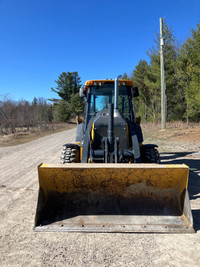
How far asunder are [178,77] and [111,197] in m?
20.8

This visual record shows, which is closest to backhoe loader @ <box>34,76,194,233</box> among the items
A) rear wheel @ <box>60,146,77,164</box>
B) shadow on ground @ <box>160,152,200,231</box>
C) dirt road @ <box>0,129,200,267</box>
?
dirt road @ <box>0,129,200,267</box>

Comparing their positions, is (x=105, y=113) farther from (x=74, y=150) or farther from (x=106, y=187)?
(x=106, y=187)

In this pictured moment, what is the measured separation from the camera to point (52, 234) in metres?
2.88

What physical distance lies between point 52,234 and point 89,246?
1.90 ft

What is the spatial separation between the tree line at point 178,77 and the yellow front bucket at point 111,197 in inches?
583

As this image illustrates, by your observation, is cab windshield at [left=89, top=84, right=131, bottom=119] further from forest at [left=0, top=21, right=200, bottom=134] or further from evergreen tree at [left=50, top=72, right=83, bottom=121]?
evergreen tree at [left=50, top=72, right=83, bottom=121]

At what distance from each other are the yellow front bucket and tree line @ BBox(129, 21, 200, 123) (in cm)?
1482

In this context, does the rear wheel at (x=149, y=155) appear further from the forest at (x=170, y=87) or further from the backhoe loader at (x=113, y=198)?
the forest at (x=170, y=87)

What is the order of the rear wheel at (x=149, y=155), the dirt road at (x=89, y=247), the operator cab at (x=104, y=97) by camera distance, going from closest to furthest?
the dirt road at (x=89, y=247), the rear wheel at (x=149, y=155), the operator cab at (x=104, y=97)

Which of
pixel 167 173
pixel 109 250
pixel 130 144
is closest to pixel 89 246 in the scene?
pixel 109 250

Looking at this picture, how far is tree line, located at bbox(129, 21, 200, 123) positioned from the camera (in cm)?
1794

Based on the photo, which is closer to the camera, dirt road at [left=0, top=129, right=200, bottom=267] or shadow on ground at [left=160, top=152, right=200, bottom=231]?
dirt road at [left=0, top=129, right=200, bottom=267]

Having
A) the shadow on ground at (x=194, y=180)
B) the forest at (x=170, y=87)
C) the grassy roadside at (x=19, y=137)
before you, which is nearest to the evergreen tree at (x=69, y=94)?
the forest at (x=170, y=87)

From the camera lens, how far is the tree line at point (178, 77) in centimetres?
1794
